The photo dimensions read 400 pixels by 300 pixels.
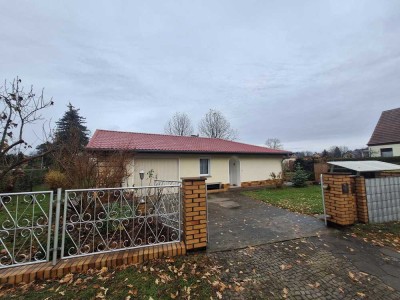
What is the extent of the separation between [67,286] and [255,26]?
1043cm

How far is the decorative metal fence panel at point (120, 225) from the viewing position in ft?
10.6

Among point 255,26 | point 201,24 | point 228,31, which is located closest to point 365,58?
point 255,26

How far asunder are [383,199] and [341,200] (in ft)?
4.87

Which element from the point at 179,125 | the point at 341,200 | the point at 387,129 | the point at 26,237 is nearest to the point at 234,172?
the point at 341,200

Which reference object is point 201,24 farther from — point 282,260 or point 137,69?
point 282,260

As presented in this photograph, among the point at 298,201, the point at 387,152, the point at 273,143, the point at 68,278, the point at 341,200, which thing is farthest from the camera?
the point at 273,143

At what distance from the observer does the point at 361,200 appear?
5043 millimetres

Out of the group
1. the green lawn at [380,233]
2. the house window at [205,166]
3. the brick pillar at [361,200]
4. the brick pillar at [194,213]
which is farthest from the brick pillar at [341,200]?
the house window at [205,166]

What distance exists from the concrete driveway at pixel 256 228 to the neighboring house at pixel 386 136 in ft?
73.3

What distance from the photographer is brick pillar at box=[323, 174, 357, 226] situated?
4.78 meters

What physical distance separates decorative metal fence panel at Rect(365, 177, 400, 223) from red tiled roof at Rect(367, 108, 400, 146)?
20941mm

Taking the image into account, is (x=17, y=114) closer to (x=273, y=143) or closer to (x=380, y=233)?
(x=380, y=233)

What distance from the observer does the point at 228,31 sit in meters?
9.04

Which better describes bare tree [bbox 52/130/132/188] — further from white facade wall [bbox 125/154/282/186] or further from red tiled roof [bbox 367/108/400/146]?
red tiled roof [bbox 367/108/400/146]
